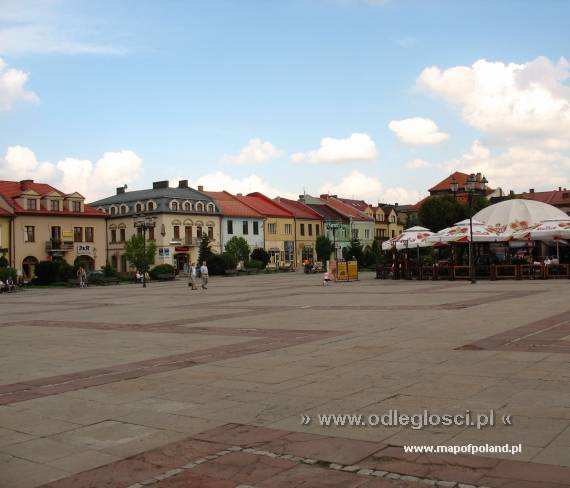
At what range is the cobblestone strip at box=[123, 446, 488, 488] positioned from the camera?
15.4ft

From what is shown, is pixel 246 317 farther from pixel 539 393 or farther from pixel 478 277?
pixel 478 277

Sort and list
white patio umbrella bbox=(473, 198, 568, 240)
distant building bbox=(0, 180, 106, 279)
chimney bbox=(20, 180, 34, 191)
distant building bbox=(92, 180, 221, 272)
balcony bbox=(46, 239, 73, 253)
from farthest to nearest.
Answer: distant building bbox=(92, 180, 221, 272) → chimney bbox=(20, 180, 34, 191) → balcony bbox=(46, 239, 73, 253) → distant building bbox=(0, 180, 106, 279) → white patio umbrella bbox=(473, 198, 568, 240)

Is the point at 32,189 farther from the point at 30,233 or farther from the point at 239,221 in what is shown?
the point at 239,221

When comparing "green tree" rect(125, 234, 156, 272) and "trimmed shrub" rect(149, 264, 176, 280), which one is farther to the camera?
"trimmed shrub" rect(149, 264, 176, 280)

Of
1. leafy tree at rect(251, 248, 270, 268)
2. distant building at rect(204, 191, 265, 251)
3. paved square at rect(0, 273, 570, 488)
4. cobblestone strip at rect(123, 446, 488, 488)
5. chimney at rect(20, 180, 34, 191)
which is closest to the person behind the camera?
cobblestone strip at rect(123, 446, 488, 488)

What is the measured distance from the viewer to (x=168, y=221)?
6731cm

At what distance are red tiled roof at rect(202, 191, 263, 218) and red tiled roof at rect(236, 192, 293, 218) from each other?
1198 millimetres

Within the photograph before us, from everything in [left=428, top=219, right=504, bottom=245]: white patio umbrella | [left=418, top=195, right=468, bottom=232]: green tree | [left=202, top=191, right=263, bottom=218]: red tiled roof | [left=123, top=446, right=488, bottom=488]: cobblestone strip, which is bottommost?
[left=123, top=446, right=488, bottom=488]: cobblestone strip

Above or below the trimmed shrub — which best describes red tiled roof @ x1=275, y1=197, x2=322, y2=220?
above

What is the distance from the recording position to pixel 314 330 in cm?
1412

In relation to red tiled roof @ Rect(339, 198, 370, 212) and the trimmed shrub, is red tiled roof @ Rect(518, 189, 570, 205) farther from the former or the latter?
the trimmed shrub

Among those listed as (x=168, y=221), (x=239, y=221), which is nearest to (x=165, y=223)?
(x=168, y=221)

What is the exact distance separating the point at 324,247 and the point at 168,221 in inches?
841

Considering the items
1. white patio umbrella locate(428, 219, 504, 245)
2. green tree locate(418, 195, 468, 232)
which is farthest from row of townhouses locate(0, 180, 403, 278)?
white patio umbrella locate(428, 219, 504, 245)
